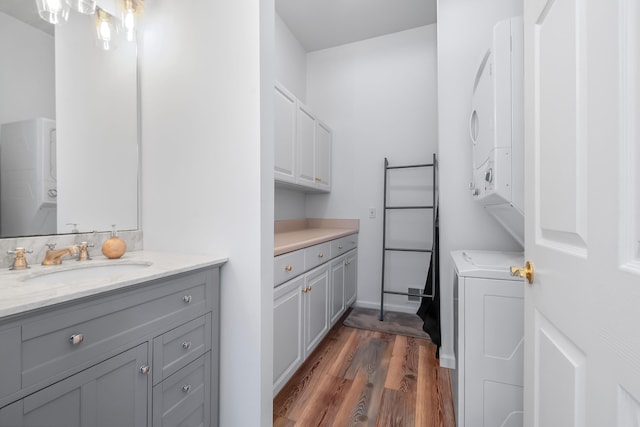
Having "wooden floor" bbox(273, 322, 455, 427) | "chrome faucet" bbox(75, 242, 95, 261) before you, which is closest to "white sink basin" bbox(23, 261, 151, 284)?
"chrome faucet" bbox(75, 242, 95, 261)

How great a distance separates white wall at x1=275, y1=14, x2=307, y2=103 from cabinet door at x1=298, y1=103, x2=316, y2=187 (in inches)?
19.1

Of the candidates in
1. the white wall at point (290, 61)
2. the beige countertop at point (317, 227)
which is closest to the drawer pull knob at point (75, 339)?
the beige countertop at point (317, 227)

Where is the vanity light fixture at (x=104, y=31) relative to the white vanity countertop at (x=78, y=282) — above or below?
above

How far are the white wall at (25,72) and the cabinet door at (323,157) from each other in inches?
75.0

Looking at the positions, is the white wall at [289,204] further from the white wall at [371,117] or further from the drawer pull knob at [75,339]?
the drawer pull knob at [75,339]

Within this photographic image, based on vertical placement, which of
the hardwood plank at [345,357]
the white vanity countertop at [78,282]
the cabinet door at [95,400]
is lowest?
the hardwood plank at [345,357]

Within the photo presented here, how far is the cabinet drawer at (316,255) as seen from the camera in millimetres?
1813

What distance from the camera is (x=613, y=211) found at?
40 centimetres

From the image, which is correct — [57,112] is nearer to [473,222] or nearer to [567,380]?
[567,380]

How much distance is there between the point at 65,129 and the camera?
1.20 meters

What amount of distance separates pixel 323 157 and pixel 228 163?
1768 mm

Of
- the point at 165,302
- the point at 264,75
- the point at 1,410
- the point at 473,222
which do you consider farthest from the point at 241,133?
the point at 473,222

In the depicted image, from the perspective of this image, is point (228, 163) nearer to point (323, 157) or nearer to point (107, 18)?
point (107, 18)

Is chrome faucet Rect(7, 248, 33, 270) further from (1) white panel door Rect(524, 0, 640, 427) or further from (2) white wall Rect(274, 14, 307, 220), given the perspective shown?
(2) white wall Rect(274, 14, 307, 220)
